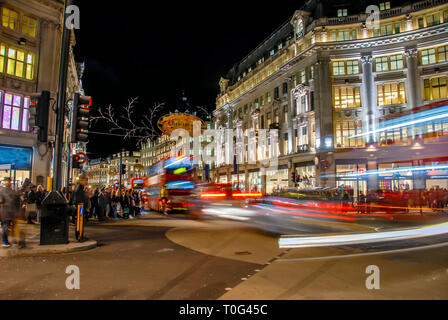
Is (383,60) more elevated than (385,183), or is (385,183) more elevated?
(383,60)

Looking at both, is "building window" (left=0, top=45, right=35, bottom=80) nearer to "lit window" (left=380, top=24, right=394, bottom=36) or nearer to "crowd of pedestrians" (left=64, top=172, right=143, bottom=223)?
"crowd of pedestrians" (left=64, top=172, right=143, bottom=223)

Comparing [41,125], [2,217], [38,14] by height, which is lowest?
[2,217]

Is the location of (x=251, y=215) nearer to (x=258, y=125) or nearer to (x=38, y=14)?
(x=38, y=14)

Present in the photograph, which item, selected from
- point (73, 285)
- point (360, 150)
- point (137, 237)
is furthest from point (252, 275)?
point (360, 150)

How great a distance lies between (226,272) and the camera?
6383mm

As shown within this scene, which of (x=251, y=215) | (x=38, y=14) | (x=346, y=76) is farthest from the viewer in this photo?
(x=346, y=76)

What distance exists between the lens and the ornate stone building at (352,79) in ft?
113

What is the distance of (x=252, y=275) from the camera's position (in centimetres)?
617

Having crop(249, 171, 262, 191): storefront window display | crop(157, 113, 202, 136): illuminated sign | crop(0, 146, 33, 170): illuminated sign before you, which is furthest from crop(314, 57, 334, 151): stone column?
crop(0, 146, 33, 170): illuminated sign

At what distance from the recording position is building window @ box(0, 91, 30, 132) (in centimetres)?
2350

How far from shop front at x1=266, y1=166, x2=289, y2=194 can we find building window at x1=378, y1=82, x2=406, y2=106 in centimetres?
1436

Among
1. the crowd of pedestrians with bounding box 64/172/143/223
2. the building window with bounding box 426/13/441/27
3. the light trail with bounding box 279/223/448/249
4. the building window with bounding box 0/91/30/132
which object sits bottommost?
the light trail with bounding box 279/223/448/249

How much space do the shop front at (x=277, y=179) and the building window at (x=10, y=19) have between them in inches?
1264

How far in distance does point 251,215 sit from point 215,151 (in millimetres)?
51137
